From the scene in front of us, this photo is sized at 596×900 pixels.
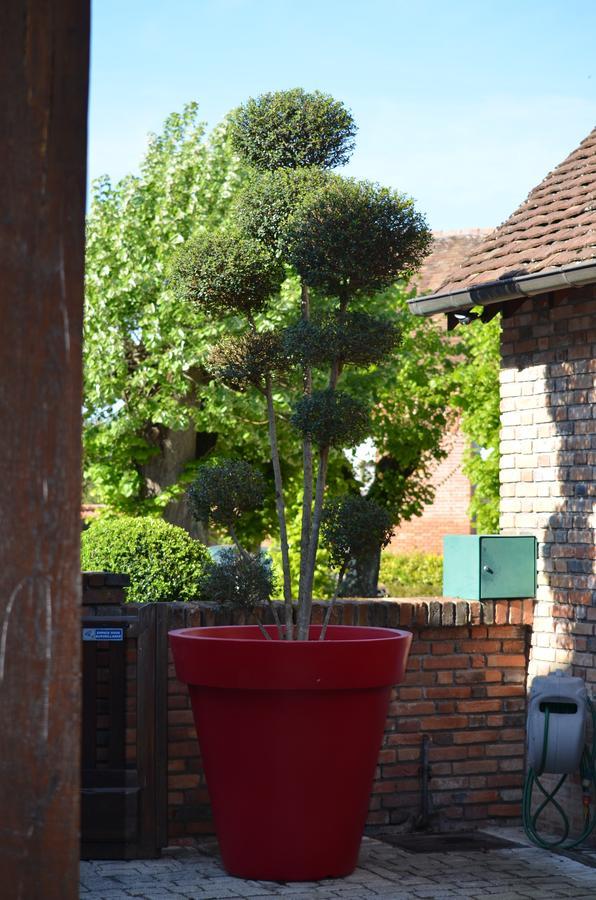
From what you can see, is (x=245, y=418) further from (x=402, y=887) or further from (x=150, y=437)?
(x=402, y=887)

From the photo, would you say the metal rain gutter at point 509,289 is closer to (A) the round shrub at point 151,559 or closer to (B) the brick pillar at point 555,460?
(B) the brick pillar at point 555,460

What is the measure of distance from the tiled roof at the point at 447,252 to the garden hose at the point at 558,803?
21883 millimetres

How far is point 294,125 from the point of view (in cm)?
637

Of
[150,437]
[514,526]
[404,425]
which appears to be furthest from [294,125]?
[150,437]

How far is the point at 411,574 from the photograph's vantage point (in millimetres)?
24703

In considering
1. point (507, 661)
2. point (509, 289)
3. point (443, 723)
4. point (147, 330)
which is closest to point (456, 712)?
point (443, 723)

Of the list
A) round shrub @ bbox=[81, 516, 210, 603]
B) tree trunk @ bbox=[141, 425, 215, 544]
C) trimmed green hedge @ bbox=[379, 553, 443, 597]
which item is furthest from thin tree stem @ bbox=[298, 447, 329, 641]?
trimmed green hedge @ bbox=[379, 553, 443, 597]

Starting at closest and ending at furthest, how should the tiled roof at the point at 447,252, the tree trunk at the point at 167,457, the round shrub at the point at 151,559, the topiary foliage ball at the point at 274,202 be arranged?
the topiary foliage ball at the point at 274,202 < the round shrub at the point at 151,559 < the tree trunk at the point at 167,457 < the tiled roof at the point at 447,252

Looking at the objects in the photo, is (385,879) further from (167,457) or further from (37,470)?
(167,457)

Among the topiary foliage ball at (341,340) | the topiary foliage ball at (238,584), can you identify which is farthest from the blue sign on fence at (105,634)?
the topiary foliage ball at (341,340)

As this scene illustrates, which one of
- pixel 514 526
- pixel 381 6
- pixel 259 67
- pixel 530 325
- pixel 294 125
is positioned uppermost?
pixel 259 67

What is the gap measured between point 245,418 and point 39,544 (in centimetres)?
1671

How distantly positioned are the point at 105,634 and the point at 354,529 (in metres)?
1.28

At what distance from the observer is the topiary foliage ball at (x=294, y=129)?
6371 millimetres
